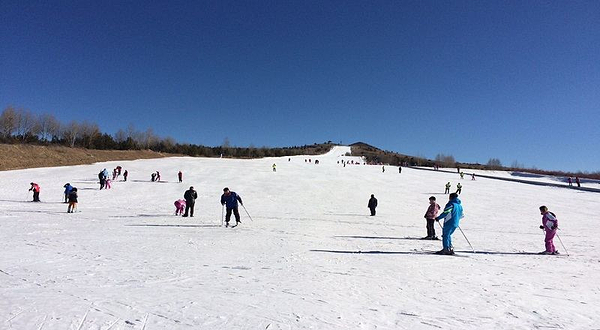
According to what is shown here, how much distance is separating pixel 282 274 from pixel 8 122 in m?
92.1

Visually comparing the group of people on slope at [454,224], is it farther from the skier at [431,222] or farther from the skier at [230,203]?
the skier at [230,203]

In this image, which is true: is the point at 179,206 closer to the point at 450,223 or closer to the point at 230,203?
the point at 230,203

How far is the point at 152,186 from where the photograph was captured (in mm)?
30125

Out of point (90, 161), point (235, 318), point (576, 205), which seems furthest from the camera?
Answer: point (90, 161)

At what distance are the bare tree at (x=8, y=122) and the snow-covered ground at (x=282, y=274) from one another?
242ft

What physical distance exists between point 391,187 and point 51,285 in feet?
107

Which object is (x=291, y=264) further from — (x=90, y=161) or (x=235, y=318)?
(x=90, y=161)

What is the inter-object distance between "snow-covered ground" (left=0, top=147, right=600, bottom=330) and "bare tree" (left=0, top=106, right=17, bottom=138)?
7386 centimetres

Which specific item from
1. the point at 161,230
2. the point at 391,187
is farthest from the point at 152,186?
the point at 391,187

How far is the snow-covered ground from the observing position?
4637 mm

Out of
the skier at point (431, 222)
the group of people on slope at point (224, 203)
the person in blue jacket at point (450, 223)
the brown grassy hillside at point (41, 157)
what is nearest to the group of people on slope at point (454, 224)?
the person in blue jacket at point (450, 223)

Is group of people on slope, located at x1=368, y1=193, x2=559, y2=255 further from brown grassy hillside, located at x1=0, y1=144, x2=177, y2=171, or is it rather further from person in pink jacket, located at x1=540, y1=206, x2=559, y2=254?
brown grassy hillside, located at x1=0, y1=144, x2=177, y2=171

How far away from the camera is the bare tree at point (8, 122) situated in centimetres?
7200

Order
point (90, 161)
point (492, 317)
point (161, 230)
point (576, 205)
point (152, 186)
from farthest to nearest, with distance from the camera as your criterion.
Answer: point (90, 161), point (152, 186), point (576, 205), point (161, 230), point (492, 317)
